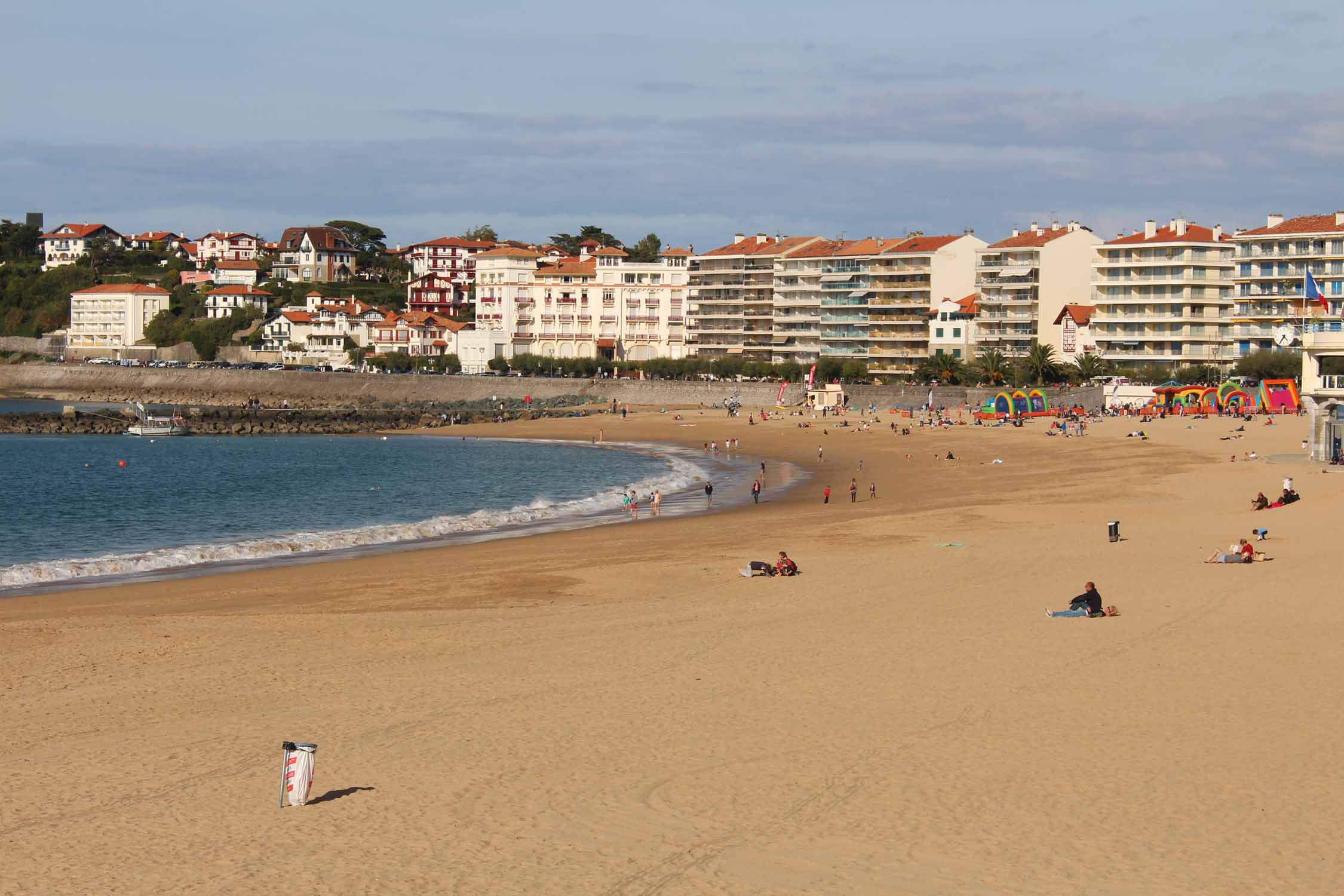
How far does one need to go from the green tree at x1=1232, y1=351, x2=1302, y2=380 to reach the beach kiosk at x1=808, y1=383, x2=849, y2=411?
24.4 metres

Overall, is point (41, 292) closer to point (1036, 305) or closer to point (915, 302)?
point (915, 302)

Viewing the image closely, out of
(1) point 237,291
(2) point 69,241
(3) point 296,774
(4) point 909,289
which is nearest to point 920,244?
(4) point 909,289

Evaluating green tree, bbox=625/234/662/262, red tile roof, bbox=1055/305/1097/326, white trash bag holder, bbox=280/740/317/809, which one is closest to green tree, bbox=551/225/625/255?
green tree, bbox=625/234/662/262

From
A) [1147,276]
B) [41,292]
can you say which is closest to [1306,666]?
[1147,276]

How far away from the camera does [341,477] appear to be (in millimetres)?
51250

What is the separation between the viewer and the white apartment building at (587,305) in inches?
4813

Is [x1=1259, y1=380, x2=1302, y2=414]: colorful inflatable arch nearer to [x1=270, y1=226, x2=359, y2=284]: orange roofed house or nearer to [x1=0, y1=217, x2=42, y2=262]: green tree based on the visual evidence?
[x1=270, y1=226, x2=359, y2=284]: orange roofed house

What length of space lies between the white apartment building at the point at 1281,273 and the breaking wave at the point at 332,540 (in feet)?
192

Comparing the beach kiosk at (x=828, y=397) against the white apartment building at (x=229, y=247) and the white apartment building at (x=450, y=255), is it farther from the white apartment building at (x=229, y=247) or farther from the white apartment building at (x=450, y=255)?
the white apartment building at (x=229, y=247)

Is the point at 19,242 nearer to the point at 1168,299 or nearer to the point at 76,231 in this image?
the point at 76,231

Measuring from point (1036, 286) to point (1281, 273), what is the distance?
1677 centimetres

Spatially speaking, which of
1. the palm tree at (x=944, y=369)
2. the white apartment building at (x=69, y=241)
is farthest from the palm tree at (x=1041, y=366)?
the white apartment building at (x=69, y=241)

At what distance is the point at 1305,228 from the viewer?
86.8 m

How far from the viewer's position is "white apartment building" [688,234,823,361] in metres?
116
